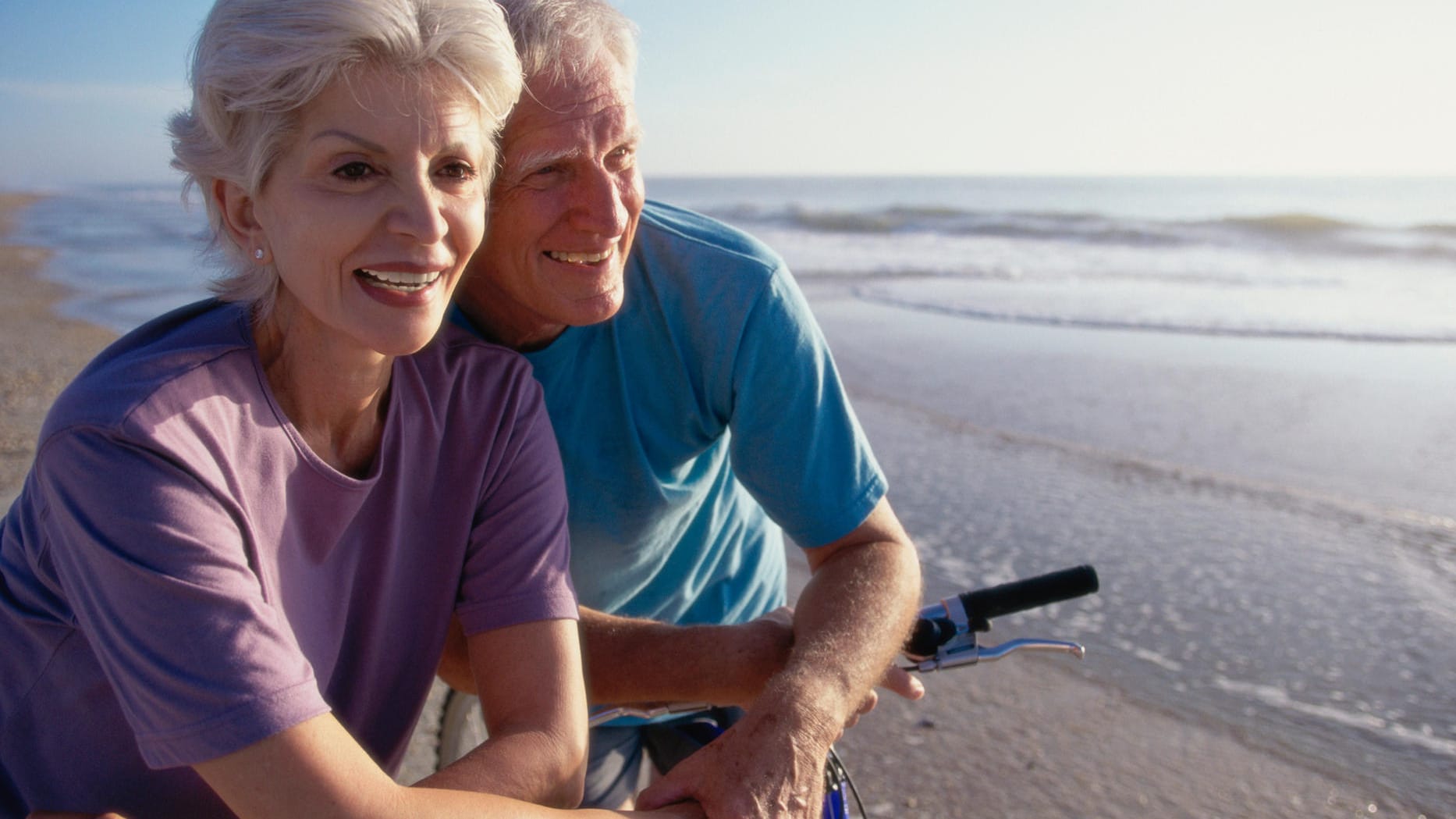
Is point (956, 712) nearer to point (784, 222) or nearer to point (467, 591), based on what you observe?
point (467, 591)

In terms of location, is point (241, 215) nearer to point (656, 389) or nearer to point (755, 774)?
point (656, 389)

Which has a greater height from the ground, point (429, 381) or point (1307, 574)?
point (429, 381)

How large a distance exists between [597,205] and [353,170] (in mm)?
589

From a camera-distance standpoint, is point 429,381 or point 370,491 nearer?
point 370,491

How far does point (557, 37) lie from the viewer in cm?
200

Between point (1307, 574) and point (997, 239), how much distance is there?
1895 cm

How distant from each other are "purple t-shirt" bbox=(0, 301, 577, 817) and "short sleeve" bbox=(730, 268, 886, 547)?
42 centimetres

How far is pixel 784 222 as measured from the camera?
2919 cm

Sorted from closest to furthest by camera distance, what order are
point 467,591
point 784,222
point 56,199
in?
point 467,591, point 784,222, point 56,199

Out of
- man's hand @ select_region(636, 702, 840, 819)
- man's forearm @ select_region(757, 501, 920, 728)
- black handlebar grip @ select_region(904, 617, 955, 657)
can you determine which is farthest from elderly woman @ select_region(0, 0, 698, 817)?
black handlebar grip @ select_region(904, 617, 955, 657)

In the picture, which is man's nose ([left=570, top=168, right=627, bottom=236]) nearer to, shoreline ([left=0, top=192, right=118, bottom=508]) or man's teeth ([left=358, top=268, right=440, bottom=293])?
man's teeth ([left=358, top=268, right=440, bottom=293])

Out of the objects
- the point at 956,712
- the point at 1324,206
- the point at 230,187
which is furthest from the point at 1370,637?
the point at 1324,206

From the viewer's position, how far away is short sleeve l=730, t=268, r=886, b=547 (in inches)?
82.0

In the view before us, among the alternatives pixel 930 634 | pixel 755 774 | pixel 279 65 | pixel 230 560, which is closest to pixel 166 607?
pixel 230 560
